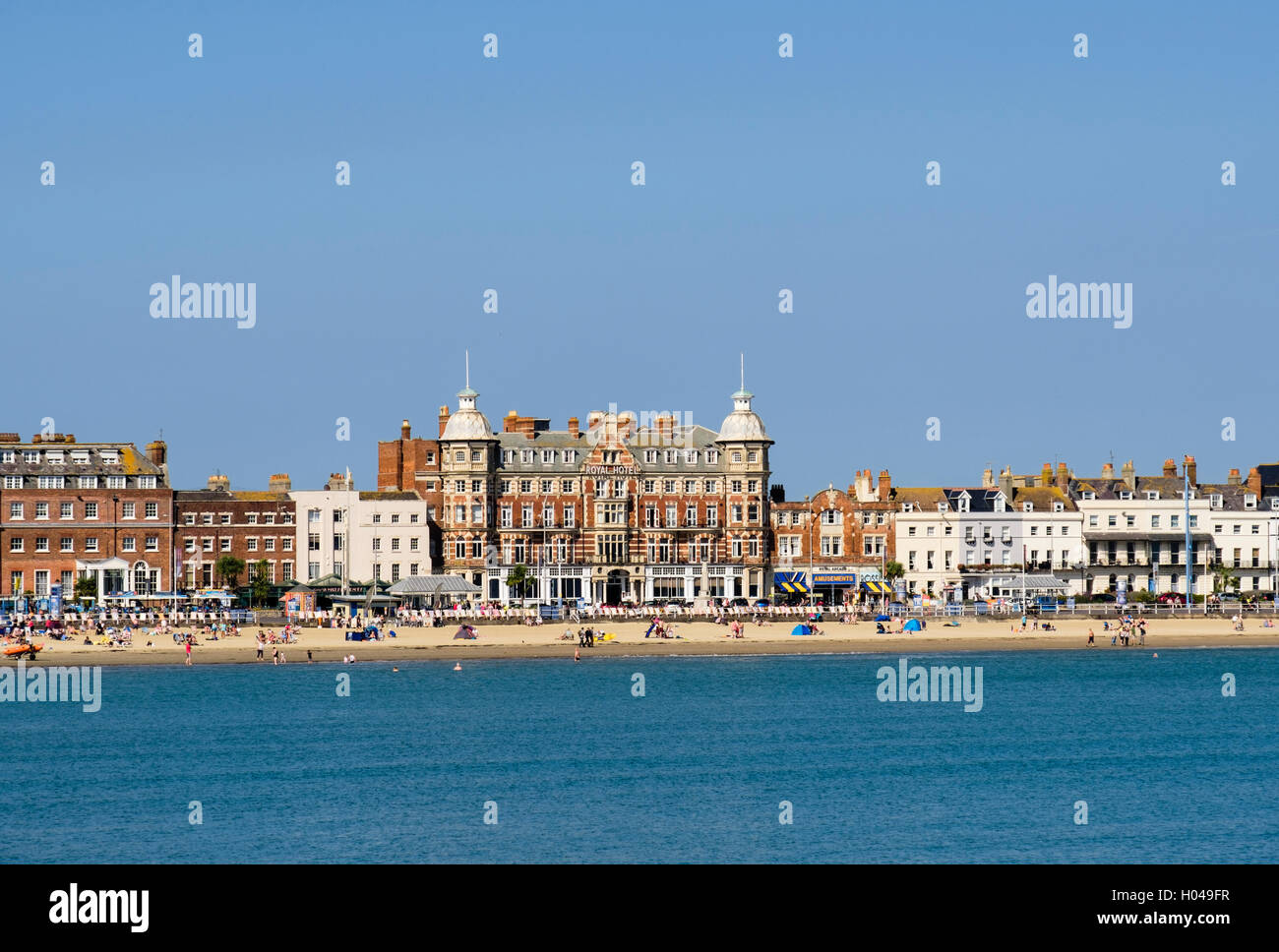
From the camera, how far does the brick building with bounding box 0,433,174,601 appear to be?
3834 inches

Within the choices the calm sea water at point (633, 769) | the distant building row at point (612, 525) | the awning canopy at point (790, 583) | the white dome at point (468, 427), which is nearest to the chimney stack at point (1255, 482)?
the distant building row at point (612, 525)

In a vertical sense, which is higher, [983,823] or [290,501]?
[290,501]

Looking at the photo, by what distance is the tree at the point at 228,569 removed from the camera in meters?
101

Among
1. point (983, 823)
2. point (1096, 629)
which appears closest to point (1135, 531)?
point (1096, 629)

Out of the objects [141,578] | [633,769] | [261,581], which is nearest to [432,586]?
[261,581]

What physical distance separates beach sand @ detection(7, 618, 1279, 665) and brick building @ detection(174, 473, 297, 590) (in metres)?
16.5

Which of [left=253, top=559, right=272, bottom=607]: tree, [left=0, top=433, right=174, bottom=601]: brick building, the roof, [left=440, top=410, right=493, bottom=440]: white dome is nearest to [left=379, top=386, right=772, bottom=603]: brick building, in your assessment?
[left=440, top=410, right=493, bottom=440]: white dome

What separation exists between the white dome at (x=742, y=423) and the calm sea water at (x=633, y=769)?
1223 inches

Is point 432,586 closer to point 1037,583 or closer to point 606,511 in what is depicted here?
point 606,511

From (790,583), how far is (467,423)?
2166cm

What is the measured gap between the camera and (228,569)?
101188 mm
